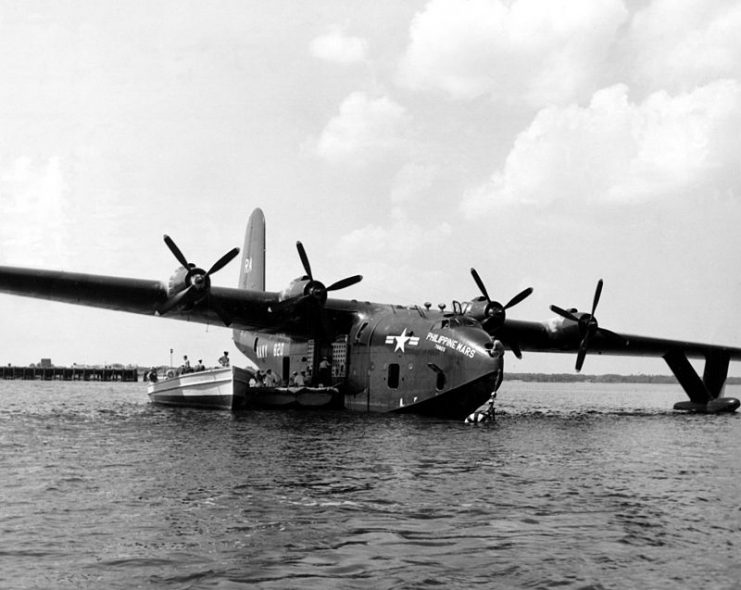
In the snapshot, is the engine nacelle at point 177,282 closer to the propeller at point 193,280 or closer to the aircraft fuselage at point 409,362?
the propeller at point 193,280

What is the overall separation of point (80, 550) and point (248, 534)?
179cm

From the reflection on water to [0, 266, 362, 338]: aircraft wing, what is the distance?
6859mm

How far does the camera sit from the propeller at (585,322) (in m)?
32.2

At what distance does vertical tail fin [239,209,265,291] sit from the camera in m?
41.0

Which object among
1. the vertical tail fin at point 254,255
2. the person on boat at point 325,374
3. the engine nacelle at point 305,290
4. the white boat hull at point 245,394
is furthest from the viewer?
the vertical tail fin at point 254,255

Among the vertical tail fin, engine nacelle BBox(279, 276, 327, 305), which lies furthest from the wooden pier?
engine nacelle BBox(279, 276, 327, 305)

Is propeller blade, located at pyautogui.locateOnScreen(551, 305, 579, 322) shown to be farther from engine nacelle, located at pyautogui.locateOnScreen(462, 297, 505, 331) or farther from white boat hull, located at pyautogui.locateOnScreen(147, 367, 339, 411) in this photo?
white boat hull, located at pyautogui.locateOnScreen(147, 367, 339, 411)

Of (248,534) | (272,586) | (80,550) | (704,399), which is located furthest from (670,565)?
(704,399)

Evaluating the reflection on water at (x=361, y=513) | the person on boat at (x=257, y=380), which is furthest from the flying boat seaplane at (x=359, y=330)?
the reflection on water at (x=361, y=513)

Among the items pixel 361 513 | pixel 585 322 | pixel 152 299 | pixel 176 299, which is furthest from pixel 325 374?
pixel 361 513

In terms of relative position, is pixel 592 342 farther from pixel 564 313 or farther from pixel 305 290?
pixel 305 290

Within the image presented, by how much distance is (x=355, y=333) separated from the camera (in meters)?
30.6

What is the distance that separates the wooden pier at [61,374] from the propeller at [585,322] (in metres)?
87.1

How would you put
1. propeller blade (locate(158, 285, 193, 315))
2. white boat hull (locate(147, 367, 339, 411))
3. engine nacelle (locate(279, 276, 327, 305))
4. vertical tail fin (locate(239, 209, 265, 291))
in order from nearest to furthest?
1. propeller blade (locate(158, 285, 193, 315))
2. engine nacelle (locate(279, 276, 327, 305))
3. white boat hull (locate(147, 367, 339, 411))
4. vertical tail fin (locate(239, 209, 265, 291))
